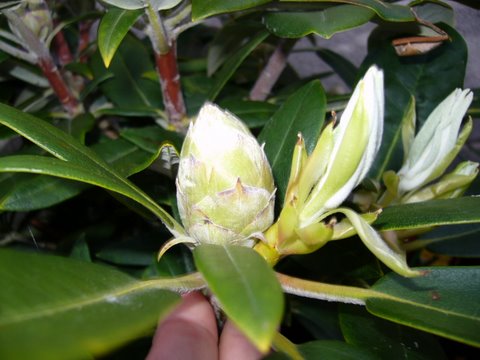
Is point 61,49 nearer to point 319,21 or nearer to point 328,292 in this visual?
point 319,21

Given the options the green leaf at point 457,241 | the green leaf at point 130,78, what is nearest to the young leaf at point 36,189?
the green leaf at point 130,78

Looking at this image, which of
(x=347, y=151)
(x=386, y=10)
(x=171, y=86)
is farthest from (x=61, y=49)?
Result: (x=347, y=151)

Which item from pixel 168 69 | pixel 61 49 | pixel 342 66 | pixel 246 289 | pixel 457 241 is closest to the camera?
pixel 246 289

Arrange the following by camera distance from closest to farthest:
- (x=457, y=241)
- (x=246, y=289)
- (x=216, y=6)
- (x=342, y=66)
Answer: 1. (x=246, y=289)
2. (x=216, y=6)
3. (x=457, y=241)
4. (x=342, y=66)

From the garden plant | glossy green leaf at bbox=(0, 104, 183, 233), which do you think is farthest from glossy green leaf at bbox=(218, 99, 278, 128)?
glossy green leaf at bbox=(0, 104, 183, 233)

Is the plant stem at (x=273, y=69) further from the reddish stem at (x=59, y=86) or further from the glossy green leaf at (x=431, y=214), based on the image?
the glossy green leaf at (x=431, y=214)

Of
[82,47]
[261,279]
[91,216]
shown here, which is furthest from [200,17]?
[91,216]

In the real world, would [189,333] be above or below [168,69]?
below

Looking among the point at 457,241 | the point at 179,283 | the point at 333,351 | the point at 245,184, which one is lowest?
the point at 457,241

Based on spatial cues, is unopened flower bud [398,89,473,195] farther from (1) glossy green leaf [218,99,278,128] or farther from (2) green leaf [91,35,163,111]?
(2) green leaf [91,35,163,111]
